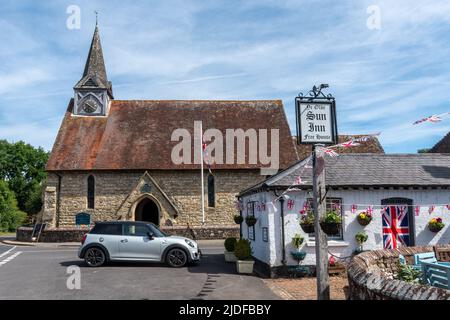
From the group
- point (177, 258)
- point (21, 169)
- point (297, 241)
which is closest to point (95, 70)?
point (177, 258)

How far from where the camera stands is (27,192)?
65125 millimetres

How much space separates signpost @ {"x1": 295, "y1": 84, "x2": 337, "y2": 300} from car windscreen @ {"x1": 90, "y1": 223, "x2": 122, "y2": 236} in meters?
8.13

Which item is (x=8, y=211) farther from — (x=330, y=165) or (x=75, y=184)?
(x=330, y=165)

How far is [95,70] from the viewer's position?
112 ft

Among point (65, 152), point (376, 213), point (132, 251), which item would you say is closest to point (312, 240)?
point (376, 213)

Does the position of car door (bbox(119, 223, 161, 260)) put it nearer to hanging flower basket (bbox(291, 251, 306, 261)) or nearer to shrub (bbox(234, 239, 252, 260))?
shrub (bbox(234, 239, 252, 260))

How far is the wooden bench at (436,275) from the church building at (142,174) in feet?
65.3

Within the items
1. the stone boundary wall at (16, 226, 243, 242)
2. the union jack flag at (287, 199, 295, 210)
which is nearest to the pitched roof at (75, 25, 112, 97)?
the stone boundary wall at (16, 226, 243, 242)

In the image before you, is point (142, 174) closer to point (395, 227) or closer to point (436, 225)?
point (395, 227)

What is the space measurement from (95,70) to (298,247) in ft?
87.6

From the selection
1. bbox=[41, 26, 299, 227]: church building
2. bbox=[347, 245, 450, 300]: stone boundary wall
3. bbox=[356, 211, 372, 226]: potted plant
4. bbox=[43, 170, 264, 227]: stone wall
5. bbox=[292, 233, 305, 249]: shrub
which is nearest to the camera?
bbox=[347, 245, 450, 300]: stone boundary wall

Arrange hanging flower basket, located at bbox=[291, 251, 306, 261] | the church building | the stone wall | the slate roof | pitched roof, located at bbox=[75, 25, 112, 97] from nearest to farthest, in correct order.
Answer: hanging flower basket, located at bbox=[291, 251, 306, 261] → the slate roof → the church building → the stone wall → pitched roof, located at bbox=[75, 25, 112, 97]

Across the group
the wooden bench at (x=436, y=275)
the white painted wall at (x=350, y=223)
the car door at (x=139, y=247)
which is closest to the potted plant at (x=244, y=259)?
the white painted wall at (x=350, y=223)

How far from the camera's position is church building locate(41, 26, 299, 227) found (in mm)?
28391
